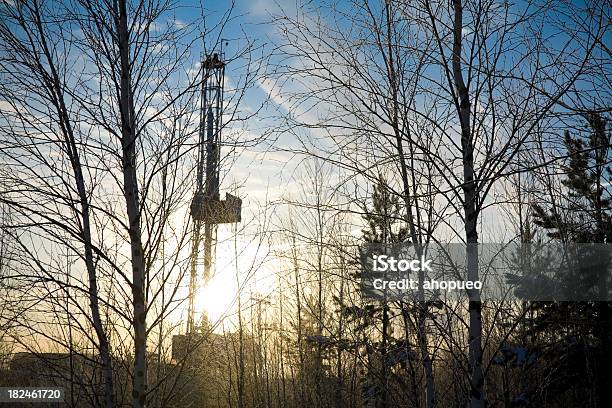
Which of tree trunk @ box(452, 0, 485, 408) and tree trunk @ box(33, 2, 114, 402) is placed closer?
tree trunk @ box(452, 0, 485, 408)

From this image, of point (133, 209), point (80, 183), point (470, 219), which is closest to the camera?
point (470, 219)

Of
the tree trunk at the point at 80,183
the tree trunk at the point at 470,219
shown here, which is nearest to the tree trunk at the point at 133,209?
the tree trunk at the point at 80,183

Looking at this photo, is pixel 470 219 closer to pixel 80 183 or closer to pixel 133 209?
pixel 133 209

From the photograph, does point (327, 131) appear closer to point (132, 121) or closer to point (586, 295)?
point (132, 121)

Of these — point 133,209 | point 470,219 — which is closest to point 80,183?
point 133,209

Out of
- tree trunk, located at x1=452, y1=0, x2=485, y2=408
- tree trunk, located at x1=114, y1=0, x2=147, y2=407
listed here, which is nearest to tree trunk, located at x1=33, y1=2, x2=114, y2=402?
tree trunk, located at x1=114, y1=0, x2=147, y2=407

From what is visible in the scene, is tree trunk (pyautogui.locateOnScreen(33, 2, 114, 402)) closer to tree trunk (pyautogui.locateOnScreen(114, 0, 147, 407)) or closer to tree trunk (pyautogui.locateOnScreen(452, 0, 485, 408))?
tree trunk (pyautogui.locateOnScreen(114, 0, 147, 407))

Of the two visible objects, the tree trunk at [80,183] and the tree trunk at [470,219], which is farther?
the tree trunk at [80,183]

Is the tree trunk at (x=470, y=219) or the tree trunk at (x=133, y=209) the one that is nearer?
the tree trunk at (x=470, y=219)

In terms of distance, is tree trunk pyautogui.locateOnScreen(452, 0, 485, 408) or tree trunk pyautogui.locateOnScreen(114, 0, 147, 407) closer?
tree trunk pyautogui.locateOnScreen(452, 0, 485, 408)

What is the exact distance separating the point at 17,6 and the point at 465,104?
8.60 ft

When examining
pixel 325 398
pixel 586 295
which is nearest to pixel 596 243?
pixel 586 295

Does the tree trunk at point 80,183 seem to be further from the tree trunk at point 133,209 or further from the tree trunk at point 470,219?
the tree trunk at point 470,219

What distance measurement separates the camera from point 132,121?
2723mm
